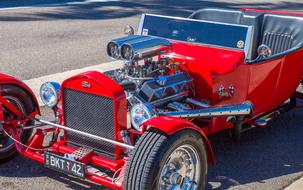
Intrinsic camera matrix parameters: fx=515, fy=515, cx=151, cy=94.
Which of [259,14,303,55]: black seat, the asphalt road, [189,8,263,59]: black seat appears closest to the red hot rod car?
[259,14,303,55]: black seat

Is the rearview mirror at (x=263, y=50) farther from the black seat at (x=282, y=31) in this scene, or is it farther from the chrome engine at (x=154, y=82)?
the black seat at (x=282, y=31)

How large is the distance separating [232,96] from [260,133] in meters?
1.05

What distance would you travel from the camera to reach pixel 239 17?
648 centimetres

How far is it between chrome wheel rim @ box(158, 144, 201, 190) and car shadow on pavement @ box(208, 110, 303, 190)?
0.46m

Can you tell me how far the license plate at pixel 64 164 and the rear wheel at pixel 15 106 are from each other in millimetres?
775

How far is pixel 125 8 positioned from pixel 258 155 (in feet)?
41.7

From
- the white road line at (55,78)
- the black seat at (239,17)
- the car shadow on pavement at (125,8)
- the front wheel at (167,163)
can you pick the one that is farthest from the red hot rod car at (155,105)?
the car shadow on pavement at (125,8)

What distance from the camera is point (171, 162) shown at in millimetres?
4035

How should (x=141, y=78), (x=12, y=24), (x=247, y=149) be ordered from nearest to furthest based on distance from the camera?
(x=141, y=78)
(x=247, y=149)
(x=12, y=24)

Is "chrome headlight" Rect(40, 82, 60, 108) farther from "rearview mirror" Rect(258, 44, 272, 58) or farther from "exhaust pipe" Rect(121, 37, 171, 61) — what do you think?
"rearview mirror" Rect(258, 44, 272, 58)

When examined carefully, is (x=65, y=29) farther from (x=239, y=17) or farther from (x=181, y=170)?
(x=181, y=170)

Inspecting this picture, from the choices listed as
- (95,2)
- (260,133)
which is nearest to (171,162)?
(260,133)

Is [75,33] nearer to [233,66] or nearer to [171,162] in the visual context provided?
[233,66]

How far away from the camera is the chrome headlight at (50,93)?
469 cm
